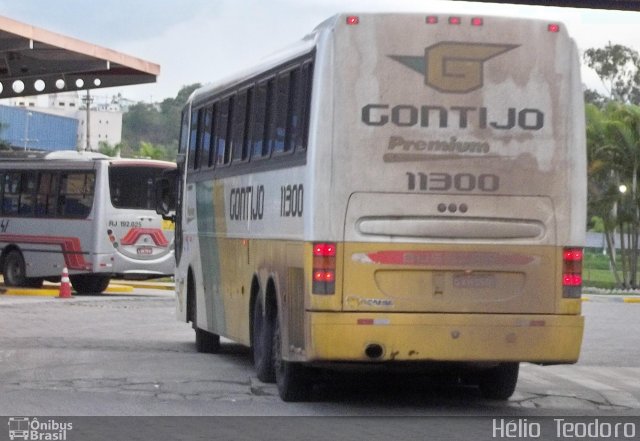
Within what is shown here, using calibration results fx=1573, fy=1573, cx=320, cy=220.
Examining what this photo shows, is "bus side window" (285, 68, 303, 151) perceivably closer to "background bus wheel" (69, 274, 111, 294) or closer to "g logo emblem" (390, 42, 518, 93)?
"g logo emblem" (390, 42, 518, 93)

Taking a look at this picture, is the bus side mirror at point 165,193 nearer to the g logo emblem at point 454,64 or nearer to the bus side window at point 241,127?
the bus side window at point 241,127

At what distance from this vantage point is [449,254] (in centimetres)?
1268

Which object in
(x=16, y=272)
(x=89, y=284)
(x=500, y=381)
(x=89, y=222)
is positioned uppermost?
(x=89, y=222)

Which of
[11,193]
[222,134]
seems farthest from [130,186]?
[222,134]

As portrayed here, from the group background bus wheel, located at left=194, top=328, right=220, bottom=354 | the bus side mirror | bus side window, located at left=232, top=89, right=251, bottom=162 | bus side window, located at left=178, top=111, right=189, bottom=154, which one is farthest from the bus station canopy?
bus side window, located at left=232, top=89, right=251, bottom=162

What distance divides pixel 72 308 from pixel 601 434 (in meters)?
18.1

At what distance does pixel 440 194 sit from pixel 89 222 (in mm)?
21257

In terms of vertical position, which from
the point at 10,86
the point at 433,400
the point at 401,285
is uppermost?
the point at 10,86

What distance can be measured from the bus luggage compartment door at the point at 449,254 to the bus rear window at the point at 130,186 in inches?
822

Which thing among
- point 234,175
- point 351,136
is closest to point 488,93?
point 351,136

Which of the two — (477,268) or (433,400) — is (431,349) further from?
(433,400)

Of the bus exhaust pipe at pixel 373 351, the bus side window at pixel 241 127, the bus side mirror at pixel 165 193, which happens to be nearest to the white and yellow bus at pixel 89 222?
the bus side mirror at pixel 165 193

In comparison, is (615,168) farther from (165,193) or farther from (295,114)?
(295,114)

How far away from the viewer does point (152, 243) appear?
33500 millimetres
